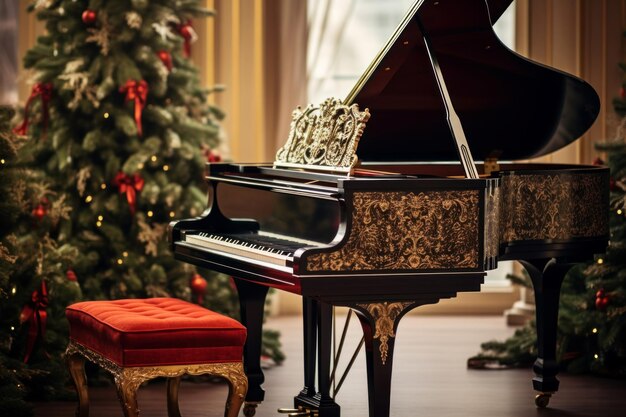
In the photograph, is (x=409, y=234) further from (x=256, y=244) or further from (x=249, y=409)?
(x=249, y=409)

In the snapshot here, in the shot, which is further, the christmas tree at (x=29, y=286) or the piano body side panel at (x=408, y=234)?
the christmas tree at (x=29, y=286)

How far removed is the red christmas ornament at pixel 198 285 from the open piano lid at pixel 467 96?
1.22 metres

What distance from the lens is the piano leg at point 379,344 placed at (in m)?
4.25

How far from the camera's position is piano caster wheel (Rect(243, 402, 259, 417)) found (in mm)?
5289

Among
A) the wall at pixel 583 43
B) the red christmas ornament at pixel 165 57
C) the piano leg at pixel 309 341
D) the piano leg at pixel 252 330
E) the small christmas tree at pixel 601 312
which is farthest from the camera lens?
the wall at pixel 583 43

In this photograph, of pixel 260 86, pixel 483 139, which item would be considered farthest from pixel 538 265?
pixel 260 86

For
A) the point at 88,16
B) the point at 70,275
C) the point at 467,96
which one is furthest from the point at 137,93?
the point at 467,96

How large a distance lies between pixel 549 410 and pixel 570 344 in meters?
1.12

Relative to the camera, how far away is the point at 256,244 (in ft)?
15.2

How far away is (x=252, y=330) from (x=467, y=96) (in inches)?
58.0

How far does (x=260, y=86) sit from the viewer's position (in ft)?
28.3

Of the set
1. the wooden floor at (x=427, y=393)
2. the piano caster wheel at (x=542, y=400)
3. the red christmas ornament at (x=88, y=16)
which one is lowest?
the wooden floor at (x=427, y=393)

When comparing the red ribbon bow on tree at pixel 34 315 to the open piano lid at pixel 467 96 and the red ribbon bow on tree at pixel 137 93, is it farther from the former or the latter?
the open piano lid at pixel 467 96

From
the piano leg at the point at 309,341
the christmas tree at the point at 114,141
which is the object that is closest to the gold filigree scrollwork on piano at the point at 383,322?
the piano leg at the point at 309,341
